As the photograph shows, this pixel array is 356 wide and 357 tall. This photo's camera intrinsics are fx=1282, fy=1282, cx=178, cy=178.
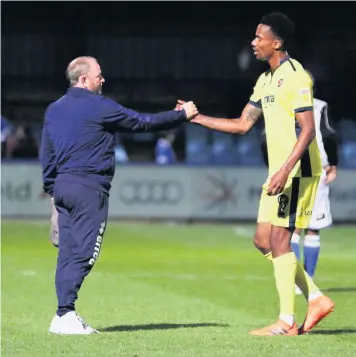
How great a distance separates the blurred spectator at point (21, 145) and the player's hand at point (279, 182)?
19.1 m

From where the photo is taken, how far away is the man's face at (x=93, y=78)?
370 inches

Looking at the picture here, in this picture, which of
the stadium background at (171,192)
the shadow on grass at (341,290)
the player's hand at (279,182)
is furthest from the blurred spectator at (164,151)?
the player's hand at (279,182)

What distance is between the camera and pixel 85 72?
9.41 m

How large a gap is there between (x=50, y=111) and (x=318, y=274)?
6.86m

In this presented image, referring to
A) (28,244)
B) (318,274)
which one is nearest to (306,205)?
(318,274)

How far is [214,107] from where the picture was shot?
3038 centimetres

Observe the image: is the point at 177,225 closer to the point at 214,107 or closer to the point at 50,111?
the point at 214,107

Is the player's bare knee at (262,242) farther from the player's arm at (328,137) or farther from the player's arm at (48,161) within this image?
the player's arm at (328,137)

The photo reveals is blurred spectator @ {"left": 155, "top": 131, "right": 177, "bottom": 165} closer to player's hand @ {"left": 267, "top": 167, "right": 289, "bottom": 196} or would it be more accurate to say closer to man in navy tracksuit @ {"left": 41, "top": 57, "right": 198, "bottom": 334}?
man in navy tracksuit @ {"left": 41, "top": 57, "right": 198, "bottom": 334}

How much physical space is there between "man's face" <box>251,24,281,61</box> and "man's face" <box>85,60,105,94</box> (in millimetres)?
1192

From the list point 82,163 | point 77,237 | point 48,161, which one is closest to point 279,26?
point 82,163

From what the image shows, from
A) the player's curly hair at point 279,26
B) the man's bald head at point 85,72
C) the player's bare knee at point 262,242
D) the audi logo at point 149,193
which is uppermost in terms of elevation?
the player's curly hair at point 279,26

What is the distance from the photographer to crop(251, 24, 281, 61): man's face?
958cm

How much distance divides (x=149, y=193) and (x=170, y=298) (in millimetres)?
12533
